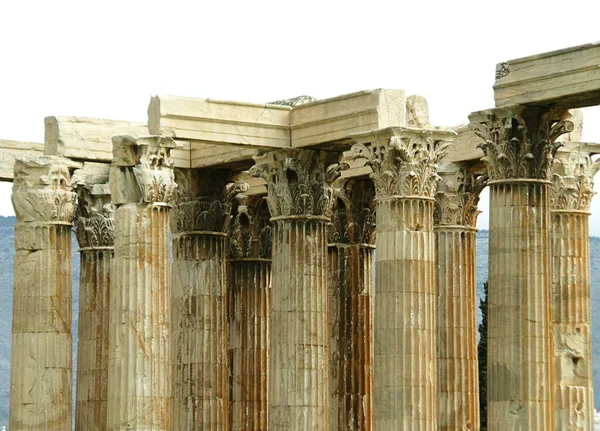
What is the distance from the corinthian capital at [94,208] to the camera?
70.0m

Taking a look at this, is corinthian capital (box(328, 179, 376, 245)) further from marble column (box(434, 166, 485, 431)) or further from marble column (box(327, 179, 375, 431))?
marble column (box(434, 166, 485, 431))

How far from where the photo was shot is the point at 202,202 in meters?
70.3

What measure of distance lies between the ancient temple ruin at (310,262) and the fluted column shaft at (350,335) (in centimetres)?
8

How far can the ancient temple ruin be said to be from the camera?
5806 cm

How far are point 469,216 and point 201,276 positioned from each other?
9.76 metres

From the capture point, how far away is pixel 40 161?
65188 millimetres

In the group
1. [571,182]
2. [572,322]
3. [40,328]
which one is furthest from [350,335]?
[40,328]

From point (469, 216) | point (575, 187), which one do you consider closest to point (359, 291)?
point (469, 216)

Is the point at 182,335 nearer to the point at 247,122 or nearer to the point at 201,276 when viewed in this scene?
the point at 201,276

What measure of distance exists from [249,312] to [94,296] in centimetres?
727

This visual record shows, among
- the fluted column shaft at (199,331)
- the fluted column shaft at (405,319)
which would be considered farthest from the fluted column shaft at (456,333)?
the fluted column shaft at (405,319)

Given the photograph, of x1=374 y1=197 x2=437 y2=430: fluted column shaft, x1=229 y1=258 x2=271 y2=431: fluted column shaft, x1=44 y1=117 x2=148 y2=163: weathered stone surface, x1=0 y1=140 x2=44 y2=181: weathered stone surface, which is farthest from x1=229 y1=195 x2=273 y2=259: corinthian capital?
x1=374 y1=197 x2=437 y2=430: fluted column shaft

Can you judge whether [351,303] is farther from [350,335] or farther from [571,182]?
[571,182]

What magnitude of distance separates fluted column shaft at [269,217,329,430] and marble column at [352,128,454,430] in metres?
4.14
